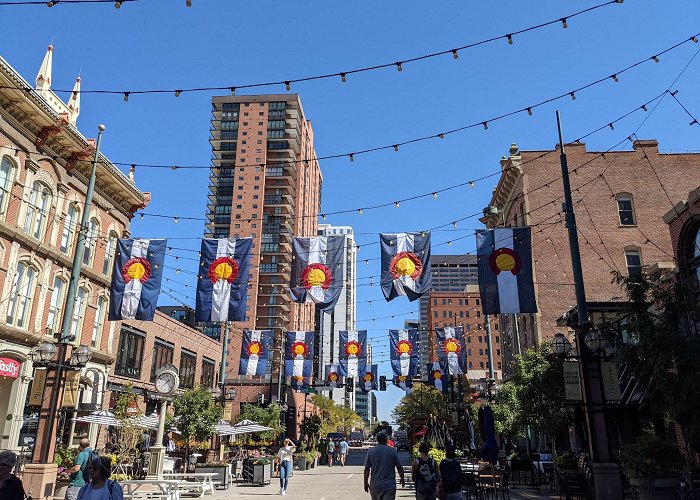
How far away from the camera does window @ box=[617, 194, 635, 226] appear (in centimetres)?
4247

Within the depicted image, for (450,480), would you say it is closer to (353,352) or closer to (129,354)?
(353,352)

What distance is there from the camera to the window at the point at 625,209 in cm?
4247

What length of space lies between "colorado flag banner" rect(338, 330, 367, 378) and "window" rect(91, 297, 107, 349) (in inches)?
580

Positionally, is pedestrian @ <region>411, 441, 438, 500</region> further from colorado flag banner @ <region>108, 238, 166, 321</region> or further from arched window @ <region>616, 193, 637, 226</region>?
arched window @ <region>616, 193, 637, 226</region>

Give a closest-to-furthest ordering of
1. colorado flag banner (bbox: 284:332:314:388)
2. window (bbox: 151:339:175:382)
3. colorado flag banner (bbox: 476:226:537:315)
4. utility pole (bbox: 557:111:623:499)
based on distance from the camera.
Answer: utility pole (bbox: 557:111:623:499), colorado flag banner (bbox: 476:226:537:315), colorado flag banner (bbox: 284:332:314:388), window (bbox: 151:339:175:382)

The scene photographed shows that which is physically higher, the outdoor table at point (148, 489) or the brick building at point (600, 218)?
the brick building at point (600, 218)

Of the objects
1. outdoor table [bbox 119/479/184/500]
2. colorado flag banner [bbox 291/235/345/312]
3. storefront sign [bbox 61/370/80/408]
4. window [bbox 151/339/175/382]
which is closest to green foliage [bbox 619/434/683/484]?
colorado flag banner [bbox 291/235/345/312]

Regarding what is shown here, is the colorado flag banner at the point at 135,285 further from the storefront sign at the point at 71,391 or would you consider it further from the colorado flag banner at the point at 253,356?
the colorado flag banner at the point at 253,356

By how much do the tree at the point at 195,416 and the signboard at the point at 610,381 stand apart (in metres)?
16.5

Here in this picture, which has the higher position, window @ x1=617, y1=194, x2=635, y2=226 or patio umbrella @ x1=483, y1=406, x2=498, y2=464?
window @ x1=617, y1=194, x2=635, y2=226

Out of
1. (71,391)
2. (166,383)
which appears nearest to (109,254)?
(71,391)

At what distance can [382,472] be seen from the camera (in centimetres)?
941

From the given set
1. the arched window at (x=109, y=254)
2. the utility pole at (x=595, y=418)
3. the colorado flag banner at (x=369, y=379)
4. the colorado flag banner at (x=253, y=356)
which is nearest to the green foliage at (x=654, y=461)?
the utility pole at (x=595, y=418)

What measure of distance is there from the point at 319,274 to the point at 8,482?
550 inches
